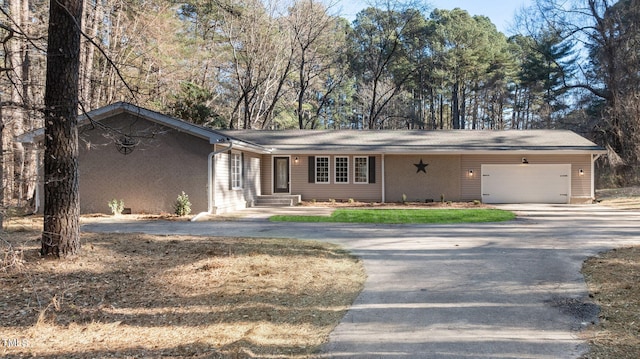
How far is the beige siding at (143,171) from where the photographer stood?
13.0 metres

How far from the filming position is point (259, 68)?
27000 millimetres

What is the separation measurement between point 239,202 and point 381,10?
20581mm

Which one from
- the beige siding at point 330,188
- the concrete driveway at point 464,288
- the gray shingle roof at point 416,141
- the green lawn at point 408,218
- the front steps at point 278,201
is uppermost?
the gray shingle roof at point 416,141

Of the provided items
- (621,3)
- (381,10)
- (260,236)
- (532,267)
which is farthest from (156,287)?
(621,3)

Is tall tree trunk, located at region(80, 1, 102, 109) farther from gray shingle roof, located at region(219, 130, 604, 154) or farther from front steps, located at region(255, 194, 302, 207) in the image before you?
front steps, located at region(255, 194, 302, 207)

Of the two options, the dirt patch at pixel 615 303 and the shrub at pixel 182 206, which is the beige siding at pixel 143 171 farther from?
the dirt patch at pixel 615 303

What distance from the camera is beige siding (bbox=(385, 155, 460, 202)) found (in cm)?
1778

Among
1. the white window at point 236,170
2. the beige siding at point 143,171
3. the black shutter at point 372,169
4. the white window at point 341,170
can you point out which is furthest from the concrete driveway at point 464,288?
the white window at point 341,170

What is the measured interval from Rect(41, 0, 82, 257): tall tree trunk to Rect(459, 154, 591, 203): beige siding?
1570cm

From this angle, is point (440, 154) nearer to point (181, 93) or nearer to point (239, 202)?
point (239, 202)

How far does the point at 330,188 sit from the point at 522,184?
28.5 ft

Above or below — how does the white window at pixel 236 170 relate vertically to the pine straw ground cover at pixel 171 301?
above

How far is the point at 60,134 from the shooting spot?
18.4ft

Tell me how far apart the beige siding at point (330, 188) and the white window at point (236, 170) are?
3.18 metres
